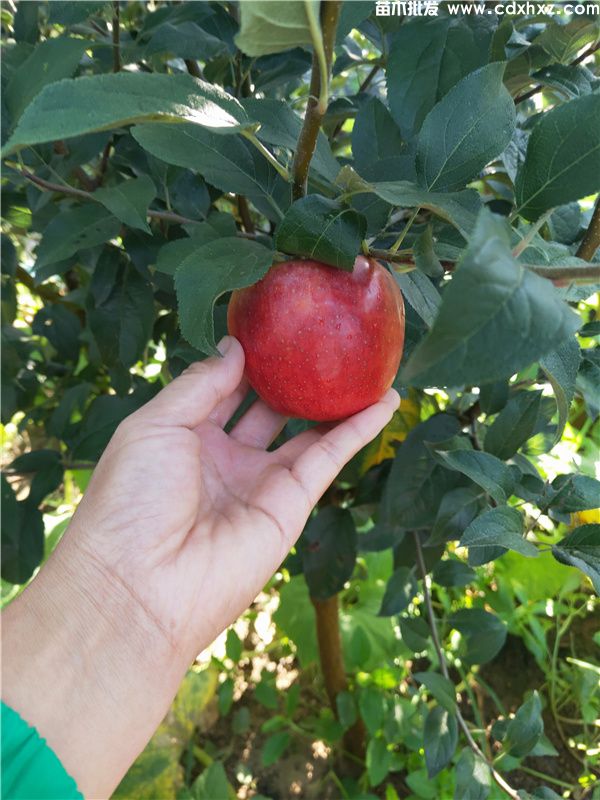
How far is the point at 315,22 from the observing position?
335 millimetres

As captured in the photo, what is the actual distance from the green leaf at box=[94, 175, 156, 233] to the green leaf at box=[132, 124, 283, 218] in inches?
2.9

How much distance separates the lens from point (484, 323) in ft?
0.92

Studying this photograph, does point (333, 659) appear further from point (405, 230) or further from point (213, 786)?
point (405, 230)

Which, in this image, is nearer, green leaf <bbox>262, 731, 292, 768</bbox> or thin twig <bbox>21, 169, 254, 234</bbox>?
thin twig <bbox>21, 169, 254, 234</bbox>

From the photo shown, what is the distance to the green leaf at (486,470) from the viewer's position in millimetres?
574

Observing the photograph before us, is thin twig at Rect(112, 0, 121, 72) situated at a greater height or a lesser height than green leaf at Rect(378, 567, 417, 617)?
greater

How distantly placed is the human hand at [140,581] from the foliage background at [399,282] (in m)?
0.13

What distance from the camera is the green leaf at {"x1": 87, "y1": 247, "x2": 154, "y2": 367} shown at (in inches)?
31.9

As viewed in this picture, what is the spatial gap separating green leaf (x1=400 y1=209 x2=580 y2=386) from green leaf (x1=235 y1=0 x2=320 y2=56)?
154 millimetres

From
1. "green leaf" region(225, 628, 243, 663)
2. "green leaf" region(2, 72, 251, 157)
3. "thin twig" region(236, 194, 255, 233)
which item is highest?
"green leaf" region(2, 72, 251, 157)

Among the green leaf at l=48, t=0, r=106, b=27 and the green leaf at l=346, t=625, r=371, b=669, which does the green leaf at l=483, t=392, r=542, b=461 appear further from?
the green leaf at l=346, t=625, r=371, b=669

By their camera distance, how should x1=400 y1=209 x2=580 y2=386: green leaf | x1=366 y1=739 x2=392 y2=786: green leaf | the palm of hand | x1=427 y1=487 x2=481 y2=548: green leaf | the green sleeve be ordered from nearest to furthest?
x1=400 y1=209 x2=580 y2=386: green leaf → the green sleeve → the palm of hand → x1=427 y1=487 x2=481 y2=548: green leaf → x1=366 y1=739 x2=392 y2=786: green leaf

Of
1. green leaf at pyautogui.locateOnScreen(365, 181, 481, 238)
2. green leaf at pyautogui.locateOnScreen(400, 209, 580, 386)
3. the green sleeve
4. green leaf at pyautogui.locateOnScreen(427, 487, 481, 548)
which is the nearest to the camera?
green leaf at pyautogui.locateOnScreen(400, 209, 580, 386)

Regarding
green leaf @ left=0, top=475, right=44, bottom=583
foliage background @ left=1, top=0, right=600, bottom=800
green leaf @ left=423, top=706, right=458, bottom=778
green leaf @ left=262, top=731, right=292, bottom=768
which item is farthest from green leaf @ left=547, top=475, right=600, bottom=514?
green leaf @ left=262, top=731, right=292, bottom=768
